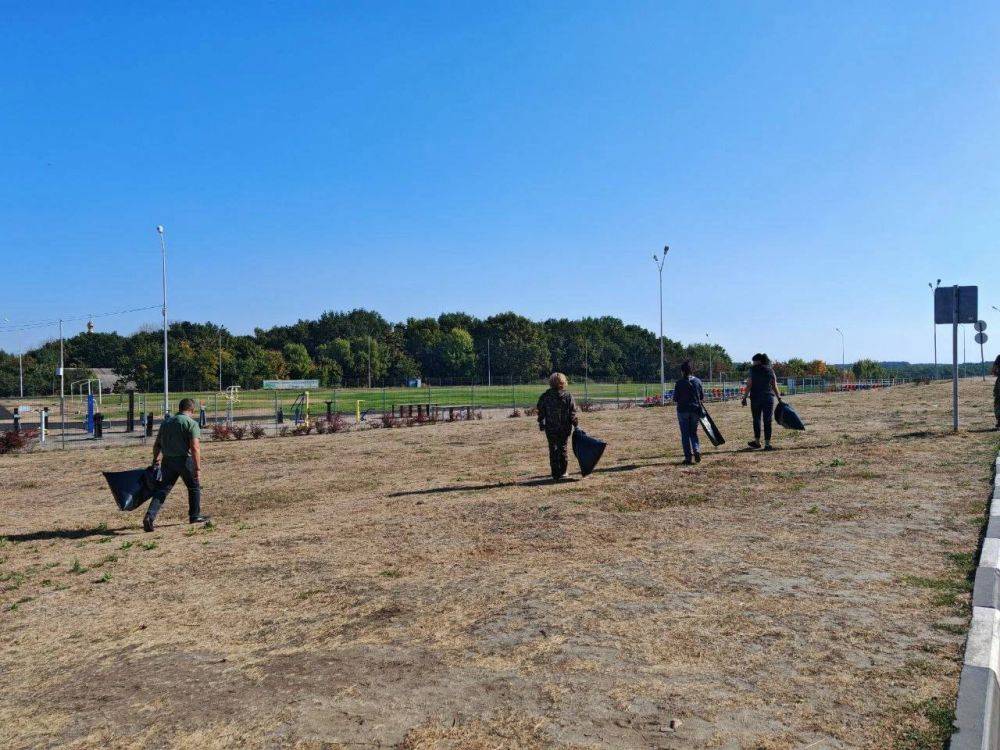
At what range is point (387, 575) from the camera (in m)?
6.02

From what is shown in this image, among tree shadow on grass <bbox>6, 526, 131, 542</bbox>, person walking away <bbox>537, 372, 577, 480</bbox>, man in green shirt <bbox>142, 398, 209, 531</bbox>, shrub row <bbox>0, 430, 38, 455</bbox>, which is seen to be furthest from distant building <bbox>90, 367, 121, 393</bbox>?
person walking away <bbox>537, 372, 577, 480</bbox>

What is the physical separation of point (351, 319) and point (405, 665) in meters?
118

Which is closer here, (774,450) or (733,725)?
(733,725)

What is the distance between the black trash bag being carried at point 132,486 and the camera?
8633 millimetres

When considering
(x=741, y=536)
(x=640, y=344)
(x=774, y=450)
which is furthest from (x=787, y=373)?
(x=741, y=536)

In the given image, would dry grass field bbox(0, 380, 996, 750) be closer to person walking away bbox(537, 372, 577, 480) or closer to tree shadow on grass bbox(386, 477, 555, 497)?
tree shadow on grass bbox(386, 477, 555, 497)

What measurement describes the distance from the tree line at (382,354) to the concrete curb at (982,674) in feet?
236

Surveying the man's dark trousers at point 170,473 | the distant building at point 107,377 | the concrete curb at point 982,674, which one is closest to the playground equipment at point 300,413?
the man's dark trousers at point 170,473

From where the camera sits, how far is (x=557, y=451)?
35.7 ft

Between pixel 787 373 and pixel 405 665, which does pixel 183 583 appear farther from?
pixel 787 373

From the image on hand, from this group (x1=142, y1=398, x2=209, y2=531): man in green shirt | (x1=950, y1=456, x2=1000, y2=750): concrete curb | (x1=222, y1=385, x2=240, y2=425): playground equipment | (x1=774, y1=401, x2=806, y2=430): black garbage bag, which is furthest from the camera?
(x1=222, y1=385, x2=240, y2=425): playground equipment

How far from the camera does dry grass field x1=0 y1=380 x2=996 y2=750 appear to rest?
3352 mm

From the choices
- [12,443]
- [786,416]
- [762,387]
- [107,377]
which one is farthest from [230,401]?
[107,377]

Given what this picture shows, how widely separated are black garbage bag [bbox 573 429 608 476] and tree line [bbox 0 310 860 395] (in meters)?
65.6
